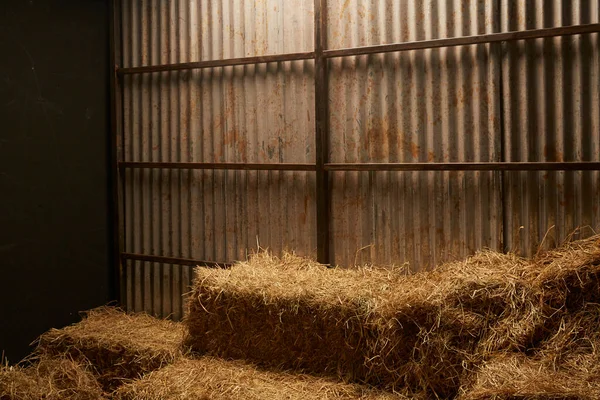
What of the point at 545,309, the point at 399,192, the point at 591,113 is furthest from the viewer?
the point at 399,192

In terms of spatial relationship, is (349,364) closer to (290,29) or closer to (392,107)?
(392,107)

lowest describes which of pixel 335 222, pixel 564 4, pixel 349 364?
pixel 349 364

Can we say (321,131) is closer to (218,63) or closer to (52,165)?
(218,63)

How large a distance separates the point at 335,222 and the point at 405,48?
1460mm

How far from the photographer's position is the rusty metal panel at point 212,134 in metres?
5.79

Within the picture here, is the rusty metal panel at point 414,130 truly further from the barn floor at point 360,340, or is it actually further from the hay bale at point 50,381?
the hay bale at point 50,381

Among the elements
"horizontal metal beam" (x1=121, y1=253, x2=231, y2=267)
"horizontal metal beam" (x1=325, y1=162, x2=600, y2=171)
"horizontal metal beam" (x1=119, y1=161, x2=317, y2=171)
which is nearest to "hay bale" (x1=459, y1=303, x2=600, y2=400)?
"horizontal metal beam" (x1=325, y1=162, x2=600, y2=171)

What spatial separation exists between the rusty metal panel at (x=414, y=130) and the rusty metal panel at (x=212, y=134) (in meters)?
0.32

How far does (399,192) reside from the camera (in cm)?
534

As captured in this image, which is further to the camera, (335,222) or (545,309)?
(335,222)

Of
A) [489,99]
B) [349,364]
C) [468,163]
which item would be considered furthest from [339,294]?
[489,99]

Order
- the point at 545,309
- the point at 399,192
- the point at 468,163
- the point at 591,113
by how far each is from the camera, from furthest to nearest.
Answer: the point at 399,192 → the point at 468,163 → the point at 591,113 → the point at 545,309

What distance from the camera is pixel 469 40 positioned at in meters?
4.93

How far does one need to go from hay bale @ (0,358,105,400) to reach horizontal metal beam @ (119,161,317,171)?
73.9 inches
